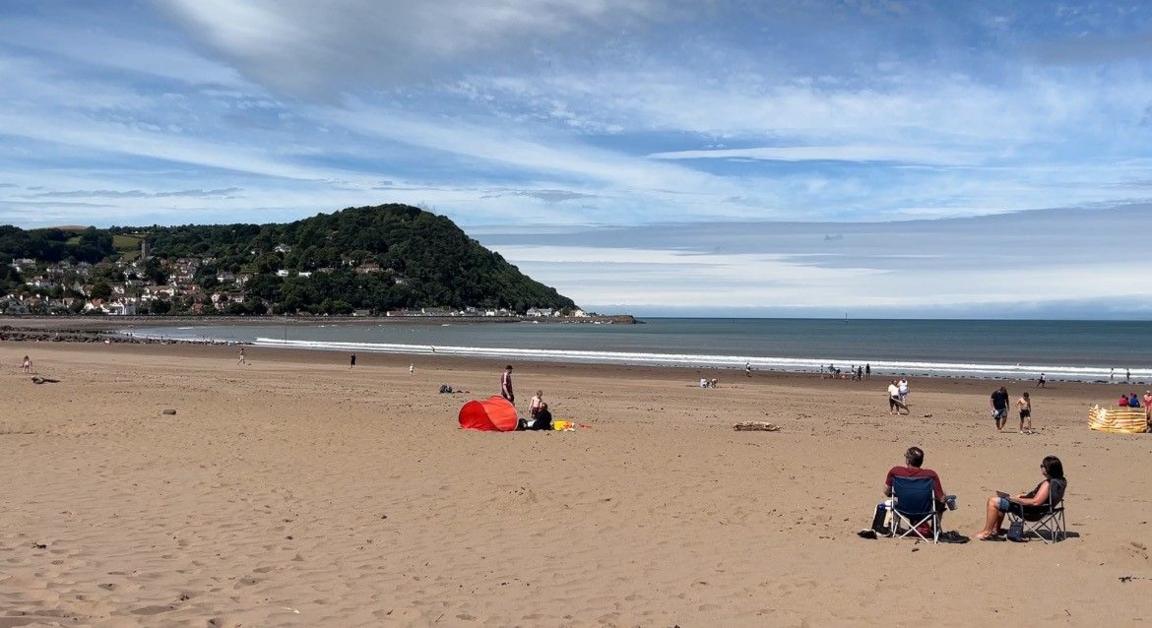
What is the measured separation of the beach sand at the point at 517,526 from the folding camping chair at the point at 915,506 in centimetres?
25

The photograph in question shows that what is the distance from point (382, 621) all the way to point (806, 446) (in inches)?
392

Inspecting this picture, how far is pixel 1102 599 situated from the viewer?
620 cm

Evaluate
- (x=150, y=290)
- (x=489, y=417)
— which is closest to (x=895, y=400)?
(x=489, y=417)

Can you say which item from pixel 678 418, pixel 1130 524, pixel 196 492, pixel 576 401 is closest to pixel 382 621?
pixel 196 492

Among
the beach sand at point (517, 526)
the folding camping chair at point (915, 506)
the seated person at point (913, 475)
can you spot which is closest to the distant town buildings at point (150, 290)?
the beach sand at point (517, 526)

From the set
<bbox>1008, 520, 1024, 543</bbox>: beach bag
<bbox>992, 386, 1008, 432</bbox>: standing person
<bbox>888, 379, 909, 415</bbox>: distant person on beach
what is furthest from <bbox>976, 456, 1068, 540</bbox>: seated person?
<bbox>888, 379, 909, 415</bbox>: distant person on beach

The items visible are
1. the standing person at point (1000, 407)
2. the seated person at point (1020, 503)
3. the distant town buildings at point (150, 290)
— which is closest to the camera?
the seated person at point (1020, 503)

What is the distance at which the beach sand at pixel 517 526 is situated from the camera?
5.77 m

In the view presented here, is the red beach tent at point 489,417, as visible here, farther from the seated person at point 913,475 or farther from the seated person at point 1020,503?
the seated person at point 1020,503

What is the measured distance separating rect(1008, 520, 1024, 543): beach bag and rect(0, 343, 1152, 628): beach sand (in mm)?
142

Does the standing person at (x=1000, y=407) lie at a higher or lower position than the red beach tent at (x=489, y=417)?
higher

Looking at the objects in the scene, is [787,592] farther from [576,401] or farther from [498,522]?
[576,401]

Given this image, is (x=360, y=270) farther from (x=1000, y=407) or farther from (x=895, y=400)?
(x=1000, y=407)

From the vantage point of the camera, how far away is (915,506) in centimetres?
810
